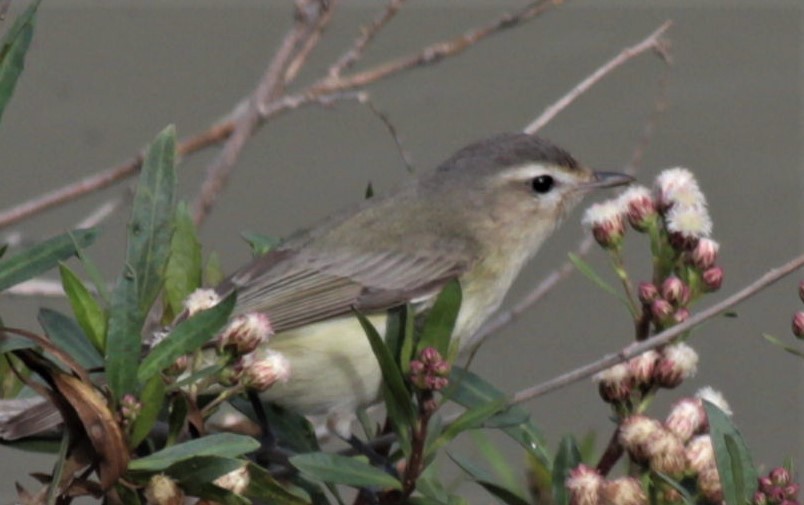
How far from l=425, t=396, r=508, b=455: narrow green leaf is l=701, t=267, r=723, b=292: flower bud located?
0.37m

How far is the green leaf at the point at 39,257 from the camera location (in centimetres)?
179

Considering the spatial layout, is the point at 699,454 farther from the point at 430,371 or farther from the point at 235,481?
the point at 235,481

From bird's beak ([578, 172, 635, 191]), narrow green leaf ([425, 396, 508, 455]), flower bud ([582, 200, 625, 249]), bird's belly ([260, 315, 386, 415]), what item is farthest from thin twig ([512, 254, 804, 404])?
bird's beak ([578, 172, 635, 191])

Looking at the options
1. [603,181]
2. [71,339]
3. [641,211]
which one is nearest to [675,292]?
[641,211]

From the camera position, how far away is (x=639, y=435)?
1.81 meters

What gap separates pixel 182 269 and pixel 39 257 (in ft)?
1.51

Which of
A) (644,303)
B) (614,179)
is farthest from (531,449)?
(614,179)

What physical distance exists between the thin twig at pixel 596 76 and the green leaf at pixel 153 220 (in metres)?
0.94

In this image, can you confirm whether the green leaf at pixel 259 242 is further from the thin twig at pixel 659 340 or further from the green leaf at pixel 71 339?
the thin twig at pixel 659 340

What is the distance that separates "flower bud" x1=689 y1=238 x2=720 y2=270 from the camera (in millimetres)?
2027

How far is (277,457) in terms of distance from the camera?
2.19 m

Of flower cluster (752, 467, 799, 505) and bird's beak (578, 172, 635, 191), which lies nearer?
flower cluster (752, 467, 799, 505)

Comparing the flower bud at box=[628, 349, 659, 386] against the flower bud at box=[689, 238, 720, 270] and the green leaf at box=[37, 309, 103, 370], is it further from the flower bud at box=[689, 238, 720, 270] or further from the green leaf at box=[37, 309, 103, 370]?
the green leaf at box=[37, 309, 103, 370]

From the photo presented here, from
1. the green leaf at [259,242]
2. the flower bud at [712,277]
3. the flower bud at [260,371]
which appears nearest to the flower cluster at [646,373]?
the flower bud at [712,277]
